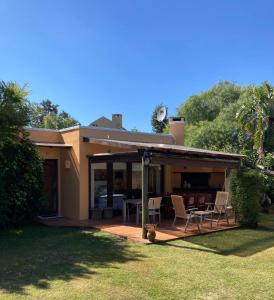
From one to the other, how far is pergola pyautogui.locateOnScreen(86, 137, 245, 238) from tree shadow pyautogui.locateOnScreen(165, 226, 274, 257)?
168cm

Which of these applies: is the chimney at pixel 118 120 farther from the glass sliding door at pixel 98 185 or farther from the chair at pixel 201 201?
the chair at pixel 201 201

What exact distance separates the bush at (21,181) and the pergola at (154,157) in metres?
2.36

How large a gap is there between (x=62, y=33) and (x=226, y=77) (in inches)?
1310

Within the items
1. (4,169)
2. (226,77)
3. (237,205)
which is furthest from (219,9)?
→ (226,77)

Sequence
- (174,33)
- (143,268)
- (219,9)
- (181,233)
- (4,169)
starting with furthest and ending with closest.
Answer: (174,33) → (219,9) → (4,169) → (181,233) → (143,268)

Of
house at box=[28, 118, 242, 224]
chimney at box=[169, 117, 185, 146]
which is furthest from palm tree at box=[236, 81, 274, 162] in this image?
house at box=[28, 118, 242, 224]

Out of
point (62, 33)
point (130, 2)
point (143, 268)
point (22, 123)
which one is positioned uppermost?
point (130, 2)

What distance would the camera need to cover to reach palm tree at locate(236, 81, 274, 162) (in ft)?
75.4

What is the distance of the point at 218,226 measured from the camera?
45.5 feet

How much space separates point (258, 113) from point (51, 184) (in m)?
13.8

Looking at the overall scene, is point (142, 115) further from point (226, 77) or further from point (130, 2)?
point (130, 2)

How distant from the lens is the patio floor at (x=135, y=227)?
38.5ft

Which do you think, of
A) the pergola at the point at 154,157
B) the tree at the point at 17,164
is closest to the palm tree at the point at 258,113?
the pergola at the point at 154,157

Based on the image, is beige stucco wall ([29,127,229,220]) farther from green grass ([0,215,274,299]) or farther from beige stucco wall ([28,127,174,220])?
green grass ([0,215,274,299])
